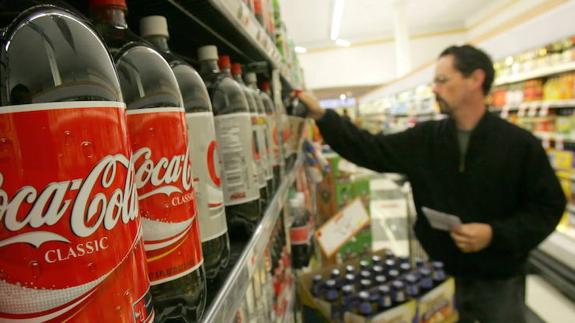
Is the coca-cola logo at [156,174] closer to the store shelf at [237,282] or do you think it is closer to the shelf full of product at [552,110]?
the store shelf at [237,282]

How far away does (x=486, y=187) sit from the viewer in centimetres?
200

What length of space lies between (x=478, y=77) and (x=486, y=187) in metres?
0.68

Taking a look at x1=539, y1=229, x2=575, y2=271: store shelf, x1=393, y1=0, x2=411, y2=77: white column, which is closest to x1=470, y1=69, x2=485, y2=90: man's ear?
x1=539, y1=229, x2=575, y2=271: store shelf

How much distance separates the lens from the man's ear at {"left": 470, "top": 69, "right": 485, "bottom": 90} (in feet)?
7.24

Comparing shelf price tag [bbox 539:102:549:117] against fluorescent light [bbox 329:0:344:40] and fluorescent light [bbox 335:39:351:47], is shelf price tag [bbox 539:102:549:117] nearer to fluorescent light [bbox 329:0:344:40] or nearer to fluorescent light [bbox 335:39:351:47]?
fluorescent light [bbox 329:0:344:40]

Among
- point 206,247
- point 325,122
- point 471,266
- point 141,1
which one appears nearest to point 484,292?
point 471,266

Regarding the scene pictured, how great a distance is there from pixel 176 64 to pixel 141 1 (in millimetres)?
147

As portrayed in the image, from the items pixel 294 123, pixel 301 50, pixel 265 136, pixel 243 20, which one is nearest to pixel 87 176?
pixel 243 20

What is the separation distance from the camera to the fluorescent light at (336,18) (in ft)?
26.6

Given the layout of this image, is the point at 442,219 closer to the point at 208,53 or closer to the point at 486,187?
the point at 486,187

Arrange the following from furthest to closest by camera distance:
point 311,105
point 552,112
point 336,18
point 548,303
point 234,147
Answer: point 336,18, point 552,112, point 548,303, point 311,105, point 234,147

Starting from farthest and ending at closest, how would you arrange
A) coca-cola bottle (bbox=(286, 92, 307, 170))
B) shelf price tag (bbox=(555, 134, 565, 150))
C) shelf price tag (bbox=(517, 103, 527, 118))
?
shelf price tag (bbox=(517, 103, 527, 118)) < shelf price tag (bbox=(555, 134, 565, 150)) < coca-cola bottle (bbox=(286, 92, 307, 170))

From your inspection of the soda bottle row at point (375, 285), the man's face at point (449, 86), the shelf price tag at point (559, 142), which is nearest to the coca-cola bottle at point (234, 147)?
the soda bottle row at point (375, 285)

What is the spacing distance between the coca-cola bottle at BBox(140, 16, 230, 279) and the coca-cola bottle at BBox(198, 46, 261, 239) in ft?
0.38
